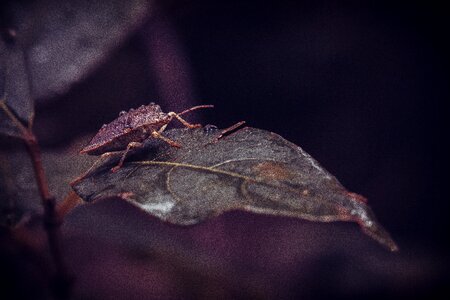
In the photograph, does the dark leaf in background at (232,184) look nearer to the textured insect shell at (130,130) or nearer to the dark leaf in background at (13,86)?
the textured insect shell at (130,130)

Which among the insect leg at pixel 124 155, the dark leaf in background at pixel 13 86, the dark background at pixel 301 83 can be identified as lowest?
the dark background at pixel 301 83

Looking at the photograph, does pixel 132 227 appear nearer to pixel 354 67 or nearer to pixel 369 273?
pixel 369 273

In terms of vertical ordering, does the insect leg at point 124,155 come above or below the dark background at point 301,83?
above

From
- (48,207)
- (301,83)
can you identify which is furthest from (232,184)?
(301,83)

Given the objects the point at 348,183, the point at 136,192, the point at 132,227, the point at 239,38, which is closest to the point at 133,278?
the point at 132,227

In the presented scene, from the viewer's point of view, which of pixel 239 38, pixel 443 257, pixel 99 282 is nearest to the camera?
pixel 99 282

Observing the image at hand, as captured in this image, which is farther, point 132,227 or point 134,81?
point 134,81

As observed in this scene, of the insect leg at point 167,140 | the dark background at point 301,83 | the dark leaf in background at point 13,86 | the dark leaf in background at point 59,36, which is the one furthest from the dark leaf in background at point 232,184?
the dark background at point 301,83

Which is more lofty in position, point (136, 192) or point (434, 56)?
point (136, 192)
